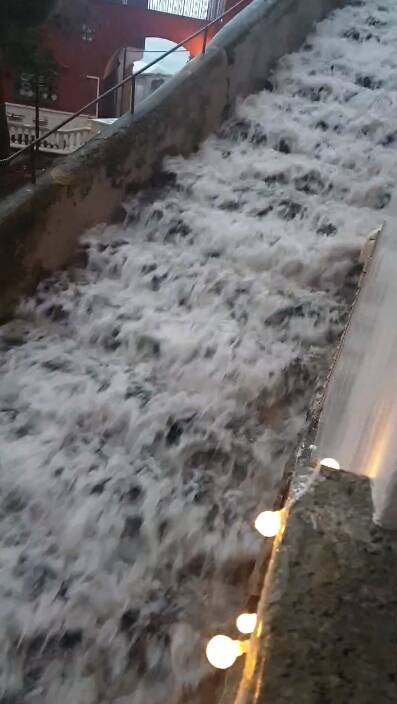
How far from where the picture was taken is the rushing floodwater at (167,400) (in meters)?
2.62

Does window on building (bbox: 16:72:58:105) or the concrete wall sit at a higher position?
the concrete wall

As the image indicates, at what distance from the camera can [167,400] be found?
356 centimetres

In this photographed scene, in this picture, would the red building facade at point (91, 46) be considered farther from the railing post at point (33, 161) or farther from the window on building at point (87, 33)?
the railing post at point (33, 161)

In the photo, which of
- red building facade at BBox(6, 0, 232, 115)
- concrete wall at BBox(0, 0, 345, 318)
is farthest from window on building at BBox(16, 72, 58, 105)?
concrete wall at BBox(0, 0, 345, 318)

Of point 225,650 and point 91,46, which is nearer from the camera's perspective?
point 225,650

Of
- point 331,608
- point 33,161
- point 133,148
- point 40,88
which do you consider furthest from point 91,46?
point 331,608

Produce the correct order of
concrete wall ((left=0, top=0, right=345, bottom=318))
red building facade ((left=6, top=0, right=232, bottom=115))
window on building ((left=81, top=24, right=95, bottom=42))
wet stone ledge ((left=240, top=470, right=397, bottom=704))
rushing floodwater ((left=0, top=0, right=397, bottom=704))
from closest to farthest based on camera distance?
1. wet stone ledge ((left=240, top=470, right=397, bottom=704))
2. rushing floodwater ((left=0, top=0, right=397, bottom=704))
3. concrete wall ((left=0, top=0, right=345, bottom=318))
4. red building facade ((left=6, top=0, right=232, bottom=115))
5. window on building ((left=81, top=24, right=95, bottom=42))

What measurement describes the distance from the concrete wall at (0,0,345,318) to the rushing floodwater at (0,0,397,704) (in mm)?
172

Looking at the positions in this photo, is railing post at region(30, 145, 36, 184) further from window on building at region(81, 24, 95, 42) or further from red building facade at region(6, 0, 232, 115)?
window on building at region(81, 24, 95, 42)

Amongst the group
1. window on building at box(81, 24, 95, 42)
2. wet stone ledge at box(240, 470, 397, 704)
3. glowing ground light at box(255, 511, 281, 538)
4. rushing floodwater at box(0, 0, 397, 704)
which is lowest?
rushing floodwater at box(0, 0, 397, 704)

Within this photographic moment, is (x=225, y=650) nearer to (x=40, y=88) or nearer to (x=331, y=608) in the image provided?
(x=331, y=608)

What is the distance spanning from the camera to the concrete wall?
432 centimetres

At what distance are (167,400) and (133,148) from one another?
8.01 feet

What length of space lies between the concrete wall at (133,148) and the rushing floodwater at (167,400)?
17 cm
